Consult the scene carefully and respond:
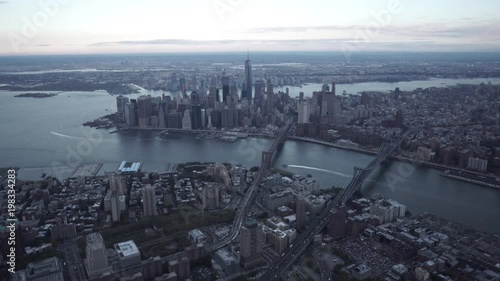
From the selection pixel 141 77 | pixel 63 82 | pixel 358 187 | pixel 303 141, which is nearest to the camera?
pixel 358 187

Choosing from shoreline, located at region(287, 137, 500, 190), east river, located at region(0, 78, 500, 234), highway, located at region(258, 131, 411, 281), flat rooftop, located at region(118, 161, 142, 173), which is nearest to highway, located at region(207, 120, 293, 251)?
east river, located at region(0, 78, 500, 234)

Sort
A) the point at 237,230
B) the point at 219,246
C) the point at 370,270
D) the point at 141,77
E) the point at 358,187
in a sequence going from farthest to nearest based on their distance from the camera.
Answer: the point at 141,77, the point at 358,187, the point at 237,230, the point at 219,246, the point at 370,270

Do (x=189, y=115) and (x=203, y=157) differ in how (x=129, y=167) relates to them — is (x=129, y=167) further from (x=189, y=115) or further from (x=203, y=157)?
(x=189, y=115)

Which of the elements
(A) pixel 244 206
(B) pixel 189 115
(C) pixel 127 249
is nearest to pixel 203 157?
(A) pixel 244 206

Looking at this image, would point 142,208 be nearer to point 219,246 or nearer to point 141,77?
point 219,246

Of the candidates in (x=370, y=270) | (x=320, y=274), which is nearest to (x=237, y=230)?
(x=320, y=274)

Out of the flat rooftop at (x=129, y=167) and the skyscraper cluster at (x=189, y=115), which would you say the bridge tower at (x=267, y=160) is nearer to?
the flat rooftop at (x=129, y=167)
